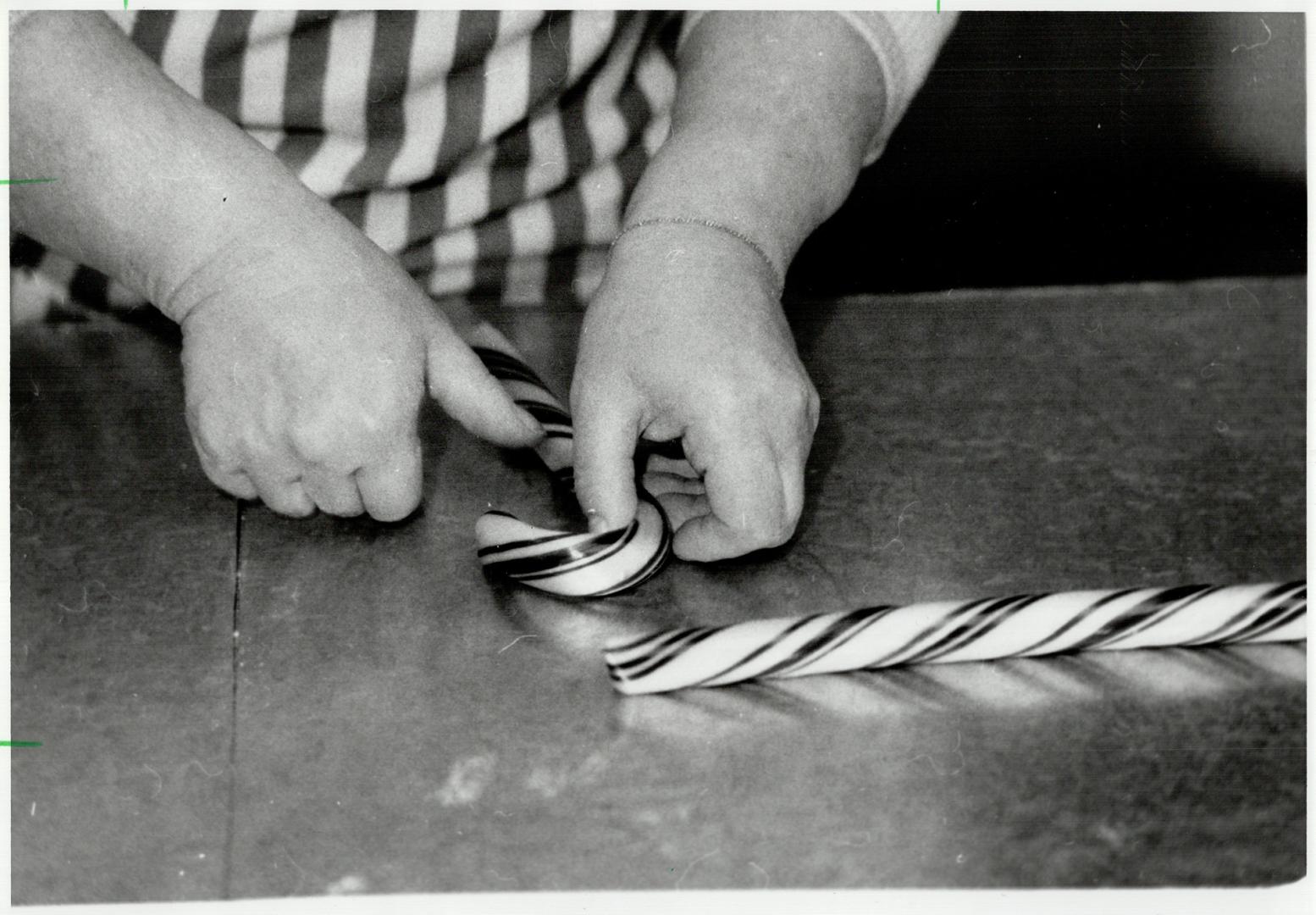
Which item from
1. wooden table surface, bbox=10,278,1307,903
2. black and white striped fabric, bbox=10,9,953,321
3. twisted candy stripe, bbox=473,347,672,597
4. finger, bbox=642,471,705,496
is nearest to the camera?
wooden table surface, bbox=10,278,1307,903

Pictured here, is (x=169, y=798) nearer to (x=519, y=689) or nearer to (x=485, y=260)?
(x=519, y=689)

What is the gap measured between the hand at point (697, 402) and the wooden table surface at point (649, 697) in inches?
1.6

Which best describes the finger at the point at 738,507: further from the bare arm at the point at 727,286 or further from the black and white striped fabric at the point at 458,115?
the black and white striped fabric at the point at 458,115

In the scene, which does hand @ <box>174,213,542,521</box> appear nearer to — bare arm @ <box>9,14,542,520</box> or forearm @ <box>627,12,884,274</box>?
bare arm @ <box>9,14,542,520</box>

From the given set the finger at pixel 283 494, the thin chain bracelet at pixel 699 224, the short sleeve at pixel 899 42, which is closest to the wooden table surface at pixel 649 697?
the finger at pixel 283 494

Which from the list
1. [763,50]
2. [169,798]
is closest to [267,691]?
[169,798]

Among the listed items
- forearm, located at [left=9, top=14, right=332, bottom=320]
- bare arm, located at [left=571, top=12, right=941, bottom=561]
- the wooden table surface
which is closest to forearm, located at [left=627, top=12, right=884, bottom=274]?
bare arm, located at [left=571, top=12, right=941, bottom=561]

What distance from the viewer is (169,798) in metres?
0.65

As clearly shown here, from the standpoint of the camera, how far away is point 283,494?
32.9 inches

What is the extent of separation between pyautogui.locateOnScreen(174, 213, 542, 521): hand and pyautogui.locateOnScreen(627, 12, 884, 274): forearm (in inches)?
7.4

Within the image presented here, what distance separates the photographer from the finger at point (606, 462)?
81 cm

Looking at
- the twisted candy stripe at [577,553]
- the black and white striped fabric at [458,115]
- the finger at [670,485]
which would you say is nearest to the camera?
the twisted candy stripe at [577,553]

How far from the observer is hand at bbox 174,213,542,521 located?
811 millimetres

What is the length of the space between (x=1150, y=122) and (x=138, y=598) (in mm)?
1024
